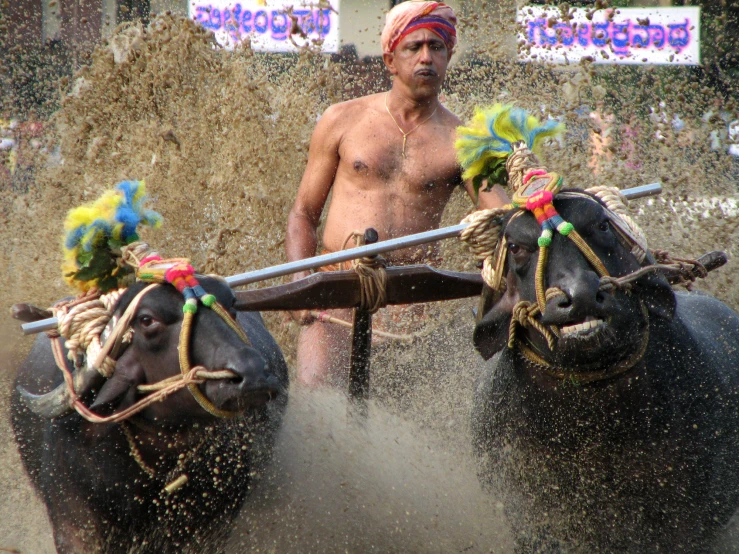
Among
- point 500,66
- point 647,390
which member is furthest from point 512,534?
point 500,66

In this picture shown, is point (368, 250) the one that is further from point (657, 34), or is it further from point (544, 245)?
point (657, 34)

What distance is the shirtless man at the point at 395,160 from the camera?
14.6 feet

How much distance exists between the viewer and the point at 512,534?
3402mm

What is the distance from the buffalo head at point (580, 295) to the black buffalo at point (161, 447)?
0.85m

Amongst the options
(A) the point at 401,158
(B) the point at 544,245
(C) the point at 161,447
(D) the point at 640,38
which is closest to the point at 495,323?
(B) the point at 544,245

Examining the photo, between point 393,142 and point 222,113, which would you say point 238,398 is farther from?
point 222,113

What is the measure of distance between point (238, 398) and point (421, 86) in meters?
2.39

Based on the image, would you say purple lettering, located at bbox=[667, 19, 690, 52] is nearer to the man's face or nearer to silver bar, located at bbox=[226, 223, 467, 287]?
the man's face

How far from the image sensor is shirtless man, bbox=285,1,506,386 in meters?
4.46

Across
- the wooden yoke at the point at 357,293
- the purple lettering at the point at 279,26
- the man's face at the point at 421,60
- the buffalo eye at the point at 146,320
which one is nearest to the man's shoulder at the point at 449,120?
the man's face at the point at 421,60

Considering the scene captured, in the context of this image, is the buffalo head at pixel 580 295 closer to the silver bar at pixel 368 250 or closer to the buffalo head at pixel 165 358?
the silver bar at pixel 368 250

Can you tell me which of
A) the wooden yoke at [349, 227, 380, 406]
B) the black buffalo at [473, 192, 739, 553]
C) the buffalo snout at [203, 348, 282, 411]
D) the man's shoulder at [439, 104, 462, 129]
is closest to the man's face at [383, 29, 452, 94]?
the man's shoulder at [439, 104, 462, 129]

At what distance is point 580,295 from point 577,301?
20mm

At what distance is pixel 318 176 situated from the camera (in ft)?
15.5
